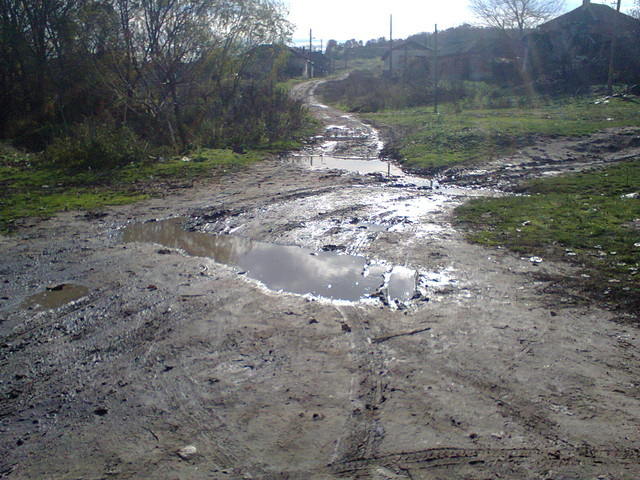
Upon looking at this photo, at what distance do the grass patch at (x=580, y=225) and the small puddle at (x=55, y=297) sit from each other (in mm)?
5059

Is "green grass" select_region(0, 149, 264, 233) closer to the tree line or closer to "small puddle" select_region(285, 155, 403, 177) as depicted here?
"small puddle" select_region(285, 155, 403, 177)

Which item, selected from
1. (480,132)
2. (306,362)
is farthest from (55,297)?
(480,132)

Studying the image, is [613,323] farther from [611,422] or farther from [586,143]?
[586,143]

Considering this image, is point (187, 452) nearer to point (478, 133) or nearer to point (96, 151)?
point (96, 151)

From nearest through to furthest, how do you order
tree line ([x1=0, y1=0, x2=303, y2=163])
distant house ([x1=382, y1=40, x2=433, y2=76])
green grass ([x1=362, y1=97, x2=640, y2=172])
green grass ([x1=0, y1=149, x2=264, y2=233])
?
green grass ([x1=0, y1=149, x2=264, y2=233]) → green grass ([x1=362, y1=97, x2=640, y2=172]) → tree line ([x1=0, y1=0, x2=303, y2=163]) → distant house ([x1=382, y1=40, x2=433, y2=76])

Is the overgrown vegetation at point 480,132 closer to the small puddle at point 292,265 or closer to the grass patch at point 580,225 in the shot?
the grass patch at point 580,225

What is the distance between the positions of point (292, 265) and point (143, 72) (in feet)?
41.6

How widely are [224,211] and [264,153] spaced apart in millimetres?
7032

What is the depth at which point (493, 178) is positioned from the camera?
11.6 meters

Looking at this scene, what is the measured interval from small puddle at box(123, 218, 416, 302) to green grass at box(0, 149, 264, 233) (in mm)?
2155

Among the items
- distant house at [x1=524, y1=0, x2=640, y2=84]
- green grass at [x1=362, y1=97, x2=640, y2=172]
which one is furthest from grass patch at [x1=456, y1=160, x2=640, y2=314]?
distant house at [x1=524, y1=0, x2=640, y2=84]

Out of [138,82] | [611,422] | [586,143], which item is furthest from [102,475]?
[138,82]

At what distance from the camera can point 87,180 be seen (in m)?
11.9

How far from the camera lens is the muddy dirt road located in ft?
10.7
